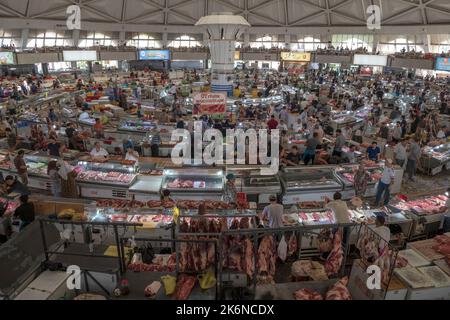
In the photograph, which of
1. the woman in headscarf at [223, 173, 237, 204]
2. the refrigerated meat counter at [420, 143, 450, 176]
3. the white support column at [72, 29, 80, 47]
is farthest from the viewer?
the white support column at [72, 29, 80, 47]

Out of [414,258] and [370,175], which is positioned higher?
[370,175]

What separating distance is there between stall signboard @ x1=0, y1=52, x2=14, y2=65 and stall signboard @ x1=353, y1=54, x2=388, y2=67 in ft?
89.3

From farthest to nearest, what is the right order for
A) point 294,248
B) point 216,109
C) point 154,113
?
point 154,113 → point 216,109 → point 294,248

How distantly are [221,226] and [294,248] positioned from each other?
232 centimetres

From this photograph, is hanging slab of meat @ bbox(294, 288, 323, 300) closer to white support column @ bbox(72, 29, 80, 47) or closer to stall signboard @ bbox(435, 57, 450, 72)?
stall signboard @ bbox(435, 57, 450, 72)

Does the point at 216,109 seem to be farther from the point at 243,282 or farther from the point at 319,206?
the point at 243,282

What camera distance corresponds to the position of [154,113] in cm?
1895

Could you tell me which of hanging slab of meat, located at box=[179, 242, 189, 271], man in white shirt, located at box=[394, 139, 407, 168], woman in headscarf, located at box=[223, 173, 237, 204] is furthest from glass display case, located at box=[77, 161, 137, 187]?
man in white shirt, located at box=[394, 139, 407, 168]

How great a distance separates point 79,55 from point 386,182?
30382mm

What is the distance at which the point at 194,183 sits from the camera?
33.0ft

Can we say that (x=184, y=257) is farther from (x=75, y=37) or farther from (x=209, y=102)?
(x=75, y=37)

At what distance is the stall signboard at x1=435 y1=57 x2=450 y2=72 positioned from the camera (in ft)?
78.2

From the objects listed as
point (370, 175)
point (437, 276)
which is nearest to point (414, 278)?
point (437, 276)
